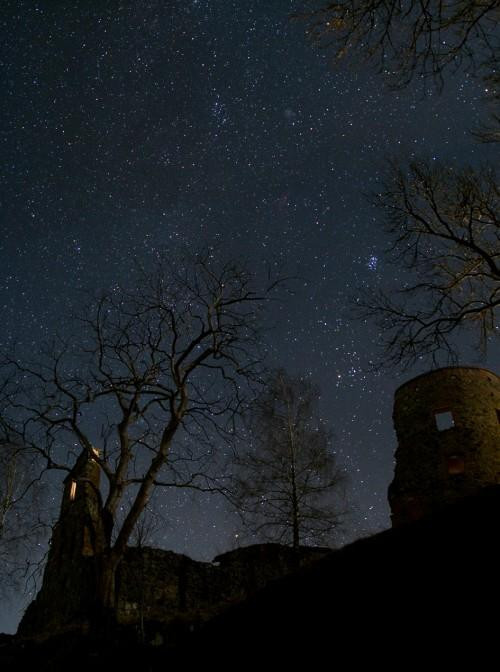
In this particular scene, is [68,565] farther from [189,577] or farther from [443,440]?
[443,440]

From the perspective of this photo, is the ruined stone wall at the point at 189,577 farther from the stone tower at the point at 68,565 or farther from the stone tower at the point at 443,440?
the stone tower at the point at 443,440

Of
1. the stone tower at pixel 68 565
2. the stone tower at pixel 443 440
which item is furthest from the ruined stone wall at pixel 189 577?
the stone tower at pixel 443 440

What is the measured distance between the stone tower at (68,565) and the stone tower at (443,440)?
1332cm

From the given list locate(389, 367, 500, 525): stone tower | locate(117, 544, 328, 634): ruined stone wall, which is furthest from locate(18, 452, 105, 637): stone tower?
locate(389, 367, 500, 525): stone tower

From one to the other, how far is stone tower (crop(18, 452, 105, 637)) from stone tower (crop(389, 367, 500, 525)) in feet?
43.7

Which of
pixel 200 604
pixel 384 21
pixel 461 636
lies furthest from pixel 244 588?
pixel 384 21

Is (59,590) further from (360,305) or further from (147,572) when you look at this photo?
(360,305)

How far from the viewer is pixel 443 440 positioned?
2428cm

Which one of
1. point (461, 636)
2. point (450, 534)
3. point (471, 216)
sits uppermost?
point (471, 216)

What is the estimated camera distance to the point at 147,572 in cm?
1623

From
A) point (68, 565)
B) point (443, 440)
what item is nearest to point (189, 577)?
point (68, 565)

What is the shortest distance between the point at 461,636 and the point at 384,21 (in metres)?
5.84

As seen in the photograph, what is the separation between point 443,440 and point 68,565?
16.3 meters

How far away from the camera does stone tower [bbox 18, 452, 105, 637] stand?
16672 millimetres
